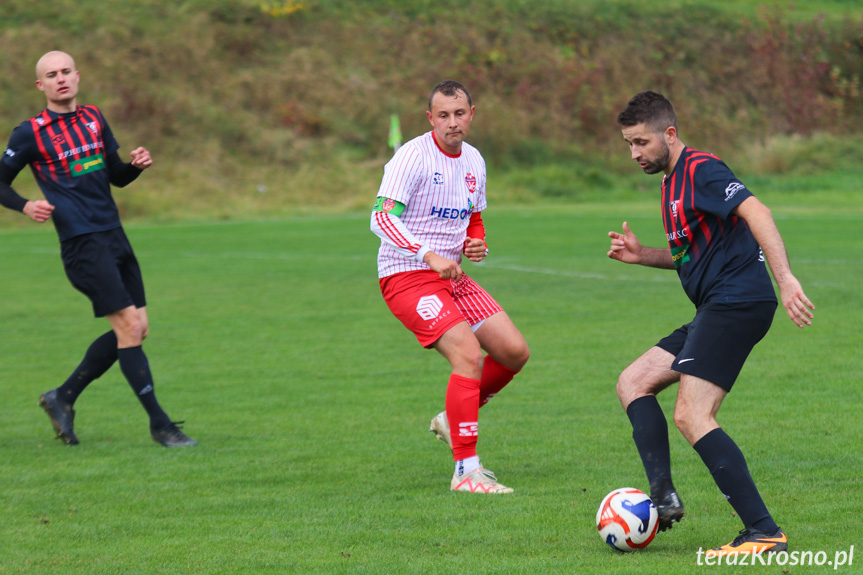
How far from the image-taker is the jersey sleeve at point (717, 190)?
426cm

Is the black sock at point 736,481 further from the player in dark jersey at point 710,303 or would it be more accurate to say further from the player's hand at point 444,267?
the player's hand at point 444,267

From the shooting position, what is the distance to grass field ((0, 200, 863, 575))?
14.9 ft

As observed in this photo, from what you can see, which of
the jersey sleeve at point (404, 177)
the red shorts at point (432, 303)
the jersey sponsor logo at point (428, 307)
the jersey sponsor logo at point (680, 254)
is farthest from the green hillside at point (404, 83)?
the jersey sponsor logo at point (680, 254)

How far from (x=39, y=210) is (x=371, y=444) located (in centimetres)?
259

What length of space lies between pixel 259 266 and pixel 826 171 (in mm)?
23787

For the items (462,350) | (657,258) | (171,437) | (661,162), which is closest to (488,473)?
(462,350)

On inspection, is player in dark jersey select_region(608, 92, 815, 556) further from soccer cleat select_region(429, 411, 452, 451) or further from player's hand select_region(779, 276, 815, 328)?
soccer cleat select_region(429, 411, 452, 451)

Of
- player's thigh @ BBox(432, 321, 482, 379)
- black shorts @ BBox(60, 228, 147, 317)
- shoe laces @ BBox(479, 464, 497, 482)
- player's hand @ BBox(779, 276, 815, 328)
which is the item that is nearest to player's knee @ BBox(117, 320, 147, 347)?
black shorts @ BBox(60, 228, 147, 317)

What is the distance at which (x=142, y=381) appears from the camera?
701 cm

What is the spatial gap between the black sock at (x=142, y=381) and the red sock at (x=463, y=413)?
7.29 feet

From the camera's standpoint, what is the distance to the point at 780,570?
12.9ft

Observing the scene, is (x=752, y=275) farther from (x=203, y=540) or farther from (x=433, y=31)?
(x=433, y=31)

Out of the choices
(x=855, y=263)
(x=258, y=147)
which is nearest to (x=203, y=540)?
(x=855, y=263)

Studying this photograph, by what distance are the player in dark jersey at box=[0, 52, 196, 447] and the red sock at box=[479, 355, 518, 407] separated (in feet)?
6.68
